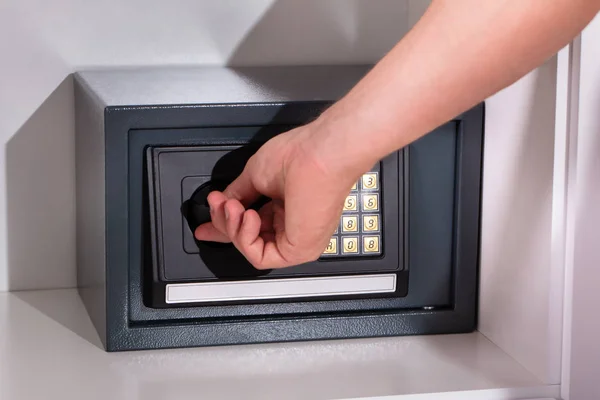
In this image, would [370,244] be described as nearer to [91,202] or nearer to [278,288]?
[278,288]

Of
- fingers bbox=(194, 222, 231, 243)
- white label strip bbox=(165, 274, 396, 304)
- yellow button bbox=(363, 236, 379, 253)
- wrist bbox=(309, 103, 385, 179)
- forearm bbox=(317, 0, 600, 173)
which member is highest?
forearm bbox=(317, 0, 600, 173)

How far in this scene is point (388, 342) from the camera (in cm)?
96

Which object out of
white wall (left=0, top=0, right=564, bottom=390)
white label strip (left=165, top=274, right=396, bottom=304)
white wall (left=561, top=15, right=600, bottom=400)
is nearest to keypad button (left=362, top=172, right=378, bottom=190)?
white label strip (left=165, top=274, right=396, bottom=304)

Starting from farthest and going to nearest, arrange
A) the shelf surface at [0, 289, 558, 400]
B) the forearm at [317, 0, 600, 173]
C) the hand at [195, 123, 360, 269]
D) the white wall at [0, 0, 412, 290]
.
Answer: the white wall at [0, 0, 412, 290] → the shelf surface at [0, 289, 558, 400] → the hand at [195, 123, 360, 269] → the forearm at [317, 0, 600, 173]

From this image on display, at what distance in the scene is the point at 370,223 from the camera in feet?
3.14

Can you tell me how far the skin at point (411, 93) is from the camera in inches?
23.4

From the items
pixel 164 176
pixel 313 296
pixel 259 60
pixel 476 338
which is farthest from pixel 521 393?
pixel 259 60

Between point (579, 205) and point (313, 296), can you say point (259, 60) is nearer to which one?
point (313, 296)

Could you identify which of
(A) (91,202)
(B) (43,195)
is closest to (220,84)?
(A) (91,202)

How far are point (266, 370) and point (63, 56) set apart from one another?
58cm

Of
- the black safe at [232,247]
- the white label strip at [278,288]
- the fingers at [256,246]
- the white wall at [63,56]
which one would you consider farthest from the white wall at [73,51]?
the fingers at [256,246]

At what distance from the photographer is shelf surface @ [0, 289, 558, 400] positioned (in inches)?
32.2

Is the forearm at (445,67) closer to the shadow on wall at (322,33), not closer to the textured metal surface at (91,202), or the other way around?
the textured metal surface at (91,202)

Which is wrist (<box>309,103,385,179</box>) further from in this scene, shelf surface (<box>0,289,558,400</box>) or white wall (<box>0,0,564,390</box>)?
white wall (<box>0,0,564,390</box>)
